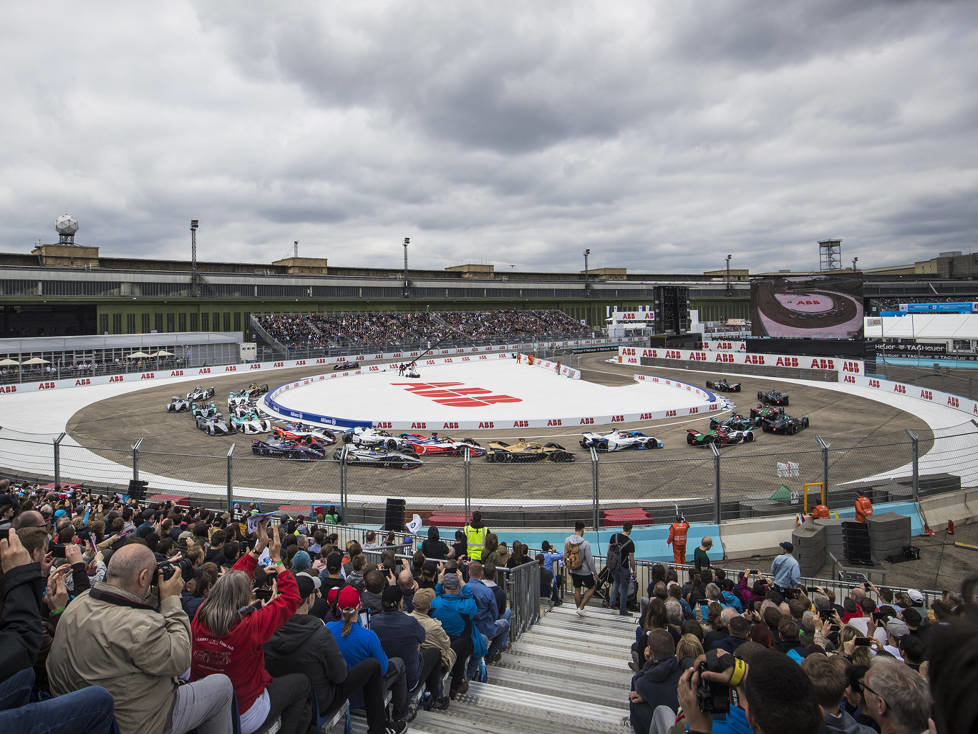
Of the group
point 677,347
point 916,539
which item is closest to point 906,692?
A: point 916,539

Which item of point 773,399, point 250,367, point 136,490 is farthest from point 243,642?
point 250,367

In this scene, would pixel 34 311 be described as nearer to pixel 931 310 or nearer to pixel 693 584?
pixel 693 584

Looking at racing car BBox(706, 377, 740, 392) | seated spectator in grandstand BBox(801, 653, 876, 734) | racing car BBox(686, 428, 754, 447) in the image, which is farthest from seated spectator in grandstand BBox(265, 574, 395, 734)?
racing car BBox(706, 377, 740, 392)

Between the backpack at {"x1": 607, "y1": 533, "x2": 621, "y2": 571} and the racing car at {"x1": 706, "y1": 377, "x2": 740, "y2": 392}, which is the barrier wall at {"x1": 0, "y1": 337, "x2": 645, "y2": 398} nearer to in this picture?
the racing car at {"x1": 706, "y1": 377, "x2": 740, "y2": 392}

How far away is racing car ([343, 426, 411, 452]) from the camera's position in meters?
25.4

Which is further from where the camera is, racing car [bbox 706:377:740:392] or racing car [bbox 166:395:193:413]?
racing car [bbox 706:377:740:392]

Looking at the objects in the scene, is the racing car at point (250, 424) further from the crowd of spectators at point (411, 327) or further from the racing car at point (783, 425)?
the crowd of spectators at point (411, 327)

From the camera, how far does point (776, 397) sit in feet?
123

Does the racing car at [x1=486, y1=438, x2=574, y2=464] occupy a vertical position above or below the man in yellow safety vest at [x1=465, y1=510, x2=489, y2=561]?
below

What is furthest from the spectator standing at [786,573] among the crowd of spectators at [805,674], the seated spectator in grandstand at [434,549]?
the seated spectator in grandstand at [434,549]

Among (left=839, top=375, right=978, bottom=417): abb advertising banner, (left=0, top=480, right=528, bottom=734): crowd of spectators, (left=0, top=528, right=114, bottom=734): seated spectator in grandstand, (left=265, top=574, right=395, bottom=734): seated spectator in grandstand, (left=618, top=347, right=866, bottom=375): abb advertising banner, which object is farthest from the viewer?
(left=618, top=347, right=866, bottom=375): abb advertising banner

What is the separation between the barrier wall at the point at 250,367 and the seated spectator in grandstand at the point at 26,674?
167ft

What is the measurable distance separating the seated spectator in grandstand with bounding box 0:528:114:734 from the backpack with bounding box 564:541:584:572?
25.2ft

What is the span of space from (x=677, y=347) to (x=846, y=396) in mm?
28117
